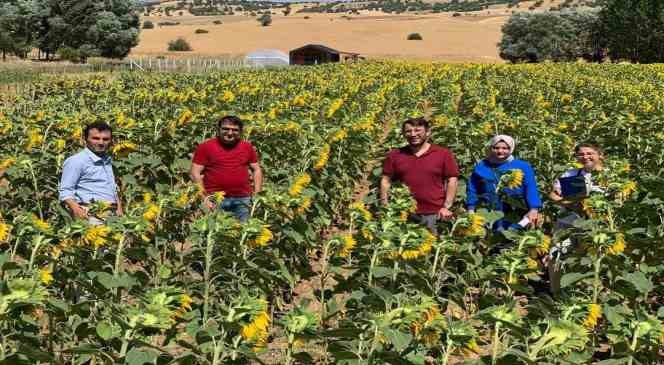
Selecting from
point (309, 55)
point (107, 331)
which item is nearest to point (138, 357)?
point (107, 331)

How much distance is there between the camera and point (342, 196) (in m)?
7.71

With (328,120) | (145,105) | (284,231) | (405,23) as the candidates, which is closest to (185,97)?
(145,105)

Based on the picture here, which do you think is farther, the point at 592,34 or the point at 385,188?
the point at 592,34

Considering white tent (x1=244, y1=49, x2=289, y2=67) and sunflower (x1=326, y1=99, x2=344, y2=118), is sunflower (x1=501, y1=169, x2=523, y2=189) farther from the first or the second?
white tent (x1=244, y1=49, x2=289, y2=67)

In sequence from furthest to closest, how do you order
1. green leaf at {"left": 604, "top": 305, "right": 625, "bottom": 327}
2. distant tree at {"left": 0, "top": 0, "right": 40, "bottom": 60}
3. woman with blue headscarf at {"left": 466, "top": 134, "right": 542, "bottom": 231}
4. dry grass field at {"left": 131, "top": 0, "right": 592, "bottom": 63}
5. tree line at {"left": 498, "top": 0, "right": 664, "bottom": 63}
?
1. dry grass field at {"left": 131, "top": 0, "right": 592, "bottom": 63}
2. tree line at {"left": 498, "top": 0, "right": 664, "bottom": 63}
3. distant tree at {"left": 0, "top": 0, "right": 40, "bottom": 60}
4. woman with blue headscarf at {"left": 466, "top": 134, "right": 542, "bottom": 231}
5. green leaf at {"left": 604, "top": 305, "right": 625, "bottom": 327}

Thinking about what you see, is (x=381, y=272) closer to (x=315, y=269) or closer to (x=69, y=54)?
(x=315, y=269)

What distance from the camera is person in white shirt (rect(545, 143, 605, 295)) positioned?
4836 mm

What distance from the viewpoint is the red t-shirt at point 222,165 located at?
5.19 m

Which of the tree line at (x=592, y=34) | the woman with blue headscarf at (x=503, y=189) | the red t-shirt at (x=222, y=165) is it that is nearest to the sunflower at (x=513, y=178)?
the woman with blue headscarf at (x=503, y=189)

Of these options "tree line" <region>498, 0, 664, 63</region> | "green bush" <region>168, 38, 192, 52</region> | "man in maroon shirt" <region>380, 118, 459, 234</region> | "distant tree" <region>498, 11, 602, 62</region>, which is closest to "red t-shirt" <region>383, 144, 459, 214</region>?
"man in maroon shirt" <region>380, 118, 459, 234</region>

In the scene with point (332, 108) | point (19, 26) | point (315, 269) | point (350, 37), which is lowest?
point (350, 37)

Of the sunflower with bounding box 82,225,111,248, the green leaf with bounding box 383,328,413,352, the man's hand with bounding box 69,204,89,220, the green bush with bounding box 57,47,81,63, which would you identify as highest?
the sunflower with bounding box 82,225,111,248

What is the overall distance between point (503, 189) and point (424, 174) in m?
0.53

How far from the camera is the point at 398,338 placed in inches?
90.9
